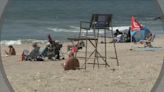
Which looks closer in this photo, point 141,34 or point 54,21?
point 141,34

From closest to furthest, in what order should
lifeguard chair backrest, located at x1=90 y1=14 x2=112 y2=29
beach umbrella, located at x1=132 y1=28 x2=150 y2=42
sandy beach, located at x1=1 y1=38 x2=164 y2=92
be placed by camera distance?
sandy beach, located at x1=1 y1=38 x2=164 y2=92
lifeguard chair backrest, located at x1=90 y1=14 x2=112 y2=29
beach umbrella, located at x1=132 y1=28 x2=150 y2=42

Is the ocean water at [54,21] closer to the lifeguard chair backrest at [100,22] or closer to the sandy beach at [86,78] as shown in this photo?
the lifeguard chair backrest at [100,22]

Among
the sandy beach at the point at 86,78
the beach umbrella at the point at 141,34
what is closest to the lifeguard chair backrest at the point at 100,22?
the sandy beach at the point at 86,78

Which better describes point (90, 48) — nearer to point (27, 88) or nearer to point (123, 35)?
point (123, 35)

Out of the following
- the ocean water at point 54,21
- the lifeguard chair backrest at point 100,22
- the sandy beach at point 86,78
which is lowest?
the ocean water at point 54,21

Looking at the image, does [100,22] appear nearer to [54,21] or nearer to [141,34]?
[141,34]

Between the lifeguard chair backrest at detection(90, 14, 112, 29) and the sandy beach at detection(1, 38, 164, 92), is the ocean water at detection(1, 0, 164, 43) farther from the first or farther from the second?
the sandy beach at detection(1, 38, 164, 92)

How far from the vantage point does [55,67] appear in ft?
31.9

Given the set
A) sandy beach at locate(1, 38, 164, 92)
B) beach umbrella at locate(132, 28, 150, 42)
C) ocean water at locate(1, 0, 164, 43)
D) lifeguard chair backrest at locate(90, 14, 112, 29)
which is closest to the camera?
sandy beach at locate(1, 38, 164, 92)

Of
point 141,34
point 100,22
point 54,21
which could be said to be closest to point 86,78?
point 100,22

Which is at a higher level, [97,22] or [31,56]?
[97,22]

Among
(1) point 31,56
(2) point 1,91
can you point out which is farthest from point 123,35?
(2) point 1,91

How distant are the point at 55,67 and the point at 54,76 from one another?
1.68 metres

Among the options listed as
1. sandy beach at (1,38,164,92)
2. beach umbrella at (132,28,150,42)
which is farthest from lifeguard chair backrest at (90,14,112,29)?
beach umbrella at (132,28,150,42)
